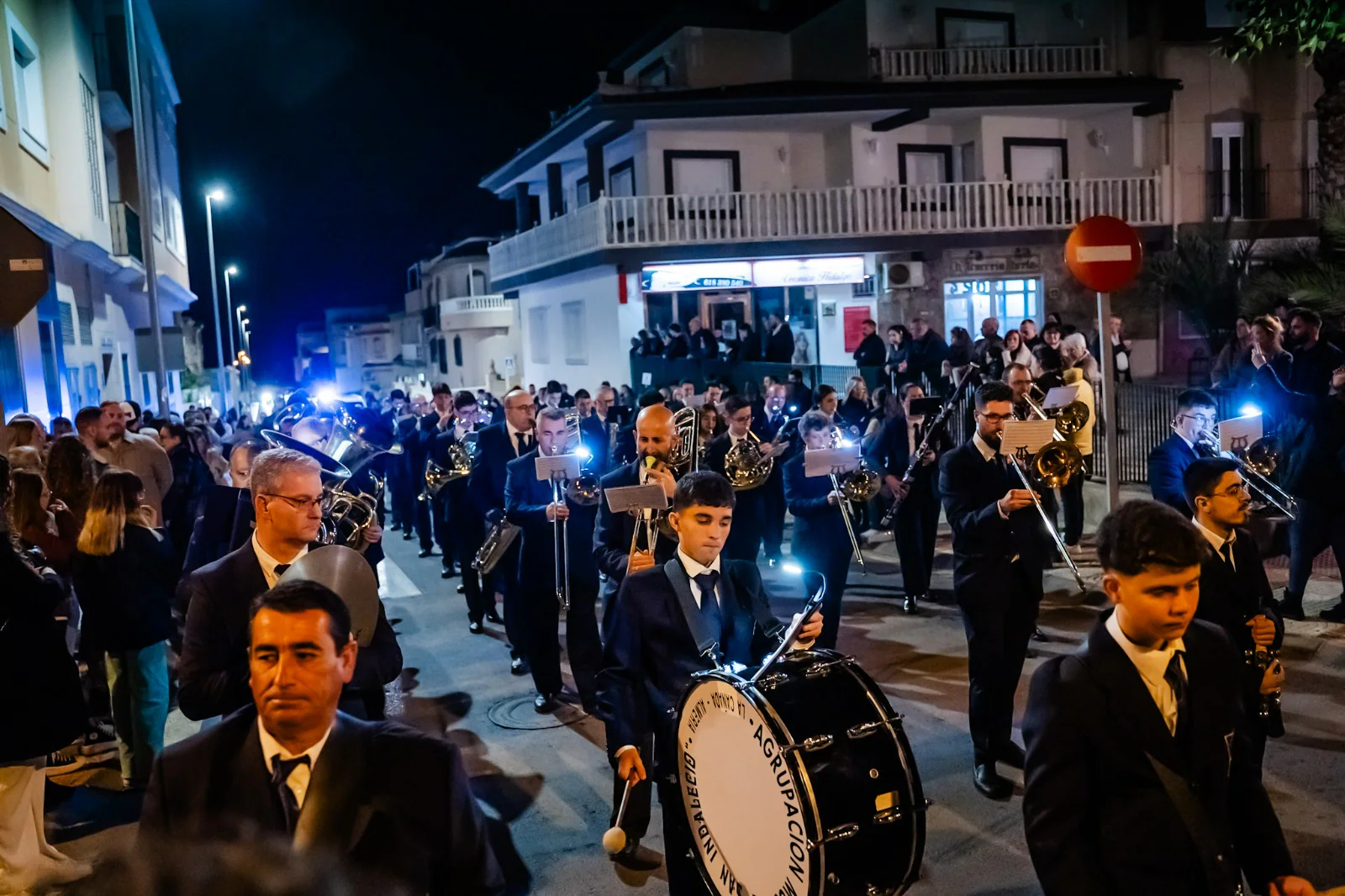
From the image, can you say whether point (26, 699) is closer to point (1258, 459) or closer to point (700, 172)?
point (1258, 459)

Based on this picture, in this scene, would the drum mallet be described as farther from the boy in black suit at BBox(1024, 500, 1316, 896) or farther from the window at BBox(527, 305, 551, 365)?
the window at BBox(527, 305, 551, 365)

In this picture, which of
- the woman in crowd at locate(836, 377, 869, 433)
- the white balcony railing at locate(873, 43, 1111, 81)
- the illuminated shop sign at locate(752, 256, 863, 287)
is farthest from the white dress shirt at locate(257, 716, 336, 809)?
the white balcony railing at locate(873, 43, 1111, 81)

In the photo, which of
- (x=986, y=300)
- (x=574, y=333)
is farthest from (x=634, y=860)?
(x=574, y=333)

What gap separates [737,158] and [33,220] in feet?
50.2

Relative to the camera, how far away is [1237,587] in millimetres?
4457

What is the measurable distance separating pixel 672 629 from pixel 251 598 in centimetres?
152

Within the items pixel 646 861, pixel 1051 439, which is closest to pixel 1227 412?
pixel 1051 439

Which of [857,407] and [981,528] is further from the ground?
[857,407]

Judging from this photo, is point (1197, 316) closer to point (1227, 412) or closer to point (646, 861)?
point (1227, 412)

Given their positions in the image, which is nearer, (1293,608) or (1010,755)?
(1010,755)

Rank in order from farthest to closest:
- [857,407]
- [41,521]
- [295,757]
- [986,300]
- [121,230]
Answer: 1. [986,300]
2. [121,230]
3. [857,407]
4. [41,521]
5. [295,757]

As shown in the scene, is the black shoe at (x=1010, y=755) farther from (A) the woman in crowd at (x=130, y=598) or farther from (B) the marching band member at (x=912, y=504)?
(A) the woman in crowd at (x=130, y=598)

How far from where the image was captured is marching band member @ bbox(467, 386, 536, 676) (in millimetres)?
8594

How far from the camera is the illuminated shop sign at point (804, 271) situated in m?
24.5
